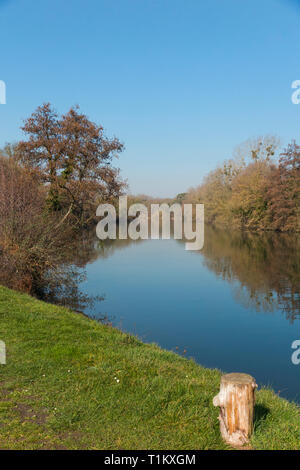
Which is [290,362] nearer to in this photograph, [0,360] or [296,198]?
[0,360]

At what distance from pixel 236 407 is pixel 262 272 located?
56.4ft

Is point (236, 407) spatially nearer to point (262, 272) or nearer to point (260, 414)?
point (260, 414)

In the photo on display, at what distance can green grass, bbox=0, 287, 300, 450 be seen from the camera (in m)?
3.91

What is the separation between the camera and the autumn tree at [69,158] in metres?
22.4

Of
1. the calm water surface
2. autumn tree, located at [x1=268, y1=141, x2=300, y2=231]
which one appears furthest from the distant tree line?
the calm water surface

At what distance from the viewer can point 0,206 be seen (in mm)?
13914

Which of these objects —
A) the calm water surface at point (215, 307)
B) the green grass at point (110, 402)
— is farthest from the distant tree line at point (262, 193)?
the green grass at point (110, 402)

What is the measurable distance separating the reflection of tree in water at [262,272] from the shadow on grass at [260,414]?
317 inches

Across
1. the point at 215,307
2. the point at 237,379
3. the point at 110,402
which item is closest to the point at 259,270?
the point at 215,307

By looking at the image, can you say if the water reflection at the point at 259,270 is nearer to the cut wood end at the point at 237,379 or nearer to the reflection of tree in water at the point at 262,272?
the reflection of tree in water at the point at 262,272

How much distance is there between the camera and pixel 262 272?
2014 centimetres

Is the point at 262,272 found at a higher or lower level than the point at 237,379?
lower
